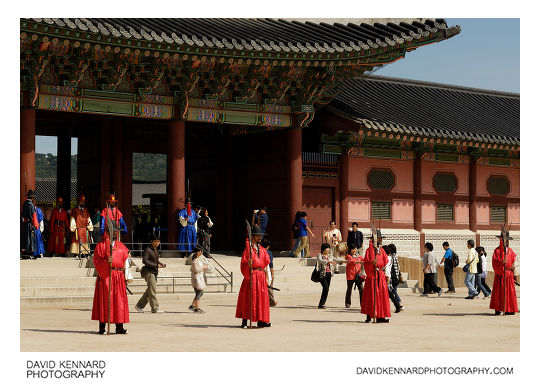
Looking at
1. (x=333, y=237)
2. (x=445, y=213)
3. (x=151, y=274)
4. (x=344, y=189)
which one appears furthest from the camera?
(x=445, y=213)

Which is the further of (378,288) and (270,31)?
(270,31)

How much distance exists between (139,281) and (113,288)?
6871 millimetres

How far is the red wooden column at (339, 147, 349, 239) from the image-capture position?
93.2 feet

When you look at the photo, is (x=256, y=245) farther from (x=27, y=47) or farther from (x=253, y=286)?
(x=27, y=47)

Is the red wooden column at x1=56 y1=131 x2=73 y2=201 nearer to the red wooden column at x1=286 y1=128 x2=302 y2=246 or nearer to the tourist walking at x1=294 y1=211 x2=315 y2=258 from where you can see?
the red wooden column at x1=286 y1=128 x2=302 y2=246

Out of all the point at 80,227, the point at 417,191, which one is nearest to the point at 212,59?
the point at 80,227

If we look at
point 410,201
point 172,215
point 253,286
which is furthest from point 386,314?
point 410,201

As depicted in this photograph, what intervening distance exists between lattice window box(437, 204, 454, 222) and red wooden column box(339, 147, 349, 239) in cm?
377

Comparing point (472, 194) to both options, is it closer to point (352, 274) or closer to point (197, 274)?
point (352, 274)

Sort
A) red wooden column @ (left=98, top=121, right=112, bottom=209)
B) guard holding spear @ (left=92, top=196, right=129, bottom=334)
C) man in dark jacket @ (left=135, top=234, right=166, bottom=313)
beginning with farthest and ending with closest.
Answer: red wooden column @ (left=98, top=121, right=112, bottom=209) < man in dark jacket @ (left=135, top=234, right=166, bottom=313) < guard holding spear @ (left=92, top=196, right=129, bottom=334)

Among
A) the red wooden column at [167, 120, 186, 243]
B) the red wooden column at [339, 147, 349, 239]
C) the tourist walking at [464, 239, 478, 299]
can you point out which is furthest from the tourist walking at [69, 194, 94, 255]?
the tourist walking at [464, 239, 478, 299]

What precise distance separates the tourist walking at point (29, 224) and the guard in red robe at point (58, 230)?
1851 millimetres

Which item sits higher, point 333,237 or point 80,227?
point 80,227

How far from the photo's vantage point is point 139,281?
21172mm
